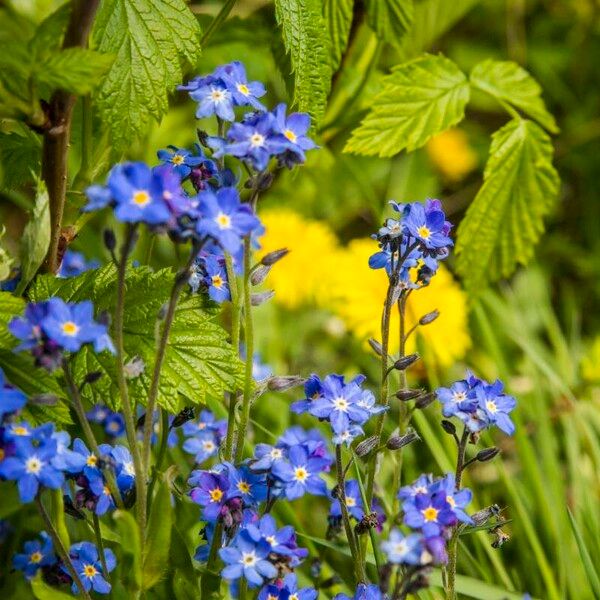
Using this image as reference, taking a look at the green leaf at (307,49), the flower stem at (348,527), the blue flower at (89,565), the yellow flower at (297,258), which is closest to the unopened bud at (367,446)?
the flower stem at (348,527)

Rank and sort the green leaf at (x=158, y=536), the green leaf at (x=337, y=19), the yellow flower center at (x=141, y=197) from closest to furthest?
the yellow flower center at (x=141, y=197), the green leaf at (x=158, y=536), the green leaf at (x=337, y=19)

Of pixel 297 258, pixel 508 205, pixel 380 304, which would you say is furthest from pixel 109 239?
pixel 297 258

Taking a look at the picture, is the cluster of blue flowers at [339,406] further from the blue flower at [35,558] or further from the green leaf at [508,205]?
the green leaf at [508,205]

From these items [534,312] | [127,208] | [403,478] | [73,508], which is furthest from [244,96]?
[534,312]

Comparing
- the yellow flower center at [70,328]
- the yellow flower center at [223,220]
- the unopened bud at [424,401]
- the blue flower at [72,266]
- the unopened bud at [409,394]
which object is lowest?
the unopened bud at [424,401]

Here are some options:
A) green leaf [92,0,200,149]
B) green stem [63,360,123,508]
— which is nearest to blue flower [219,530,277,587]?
green stem [63,360,123,508]

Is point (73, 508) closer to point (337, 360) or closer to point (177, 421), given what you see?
point (177, 421)

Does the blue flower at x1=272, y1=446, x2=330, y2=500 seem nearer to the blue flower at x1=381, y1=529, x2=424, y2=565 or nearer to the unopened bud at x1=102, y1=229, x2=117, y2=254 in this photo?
the blue flower at x1=381, y1=529, x2=424, y2=565
